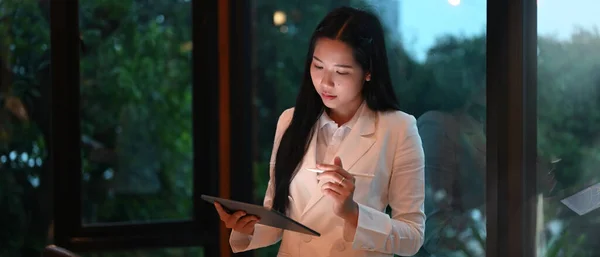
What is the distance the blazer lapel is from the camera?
2.21 meters

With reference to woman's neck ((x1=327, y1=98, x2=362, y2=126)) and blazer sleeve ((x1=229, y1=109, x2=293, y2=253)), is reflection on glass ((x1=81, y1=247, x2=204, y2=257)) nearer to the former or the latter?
blazer sleeve ((x1=229, y1=109, x2=293, y2=253))

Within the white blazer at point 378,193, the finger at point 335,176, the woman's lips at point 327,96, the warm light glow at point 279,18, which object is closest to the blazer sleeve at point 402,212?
the white blazer at point 378,193

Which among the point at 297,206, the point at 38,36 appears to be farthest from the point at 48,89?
the point at 297,206

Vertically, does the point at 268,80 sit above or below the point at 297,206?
above

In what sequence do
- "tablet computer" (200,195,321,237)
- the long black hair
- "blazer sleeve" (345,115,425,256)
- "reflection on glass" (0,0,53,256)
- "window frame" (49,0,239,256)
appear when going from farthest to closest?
"reflection on glass" (0,0,53,256) → "window frame" (49,0,239,256) → the long black hair → "blazer sleeve" (345,115,425,256) → "tablet computer" (200,195,321,237)

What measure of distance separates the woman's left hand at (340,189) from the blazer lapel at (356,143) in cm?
14

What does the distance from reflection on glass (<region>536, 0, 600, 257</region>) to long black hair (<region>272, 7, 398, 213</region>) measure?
458 mm

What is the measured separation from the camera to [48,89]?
3.56 m

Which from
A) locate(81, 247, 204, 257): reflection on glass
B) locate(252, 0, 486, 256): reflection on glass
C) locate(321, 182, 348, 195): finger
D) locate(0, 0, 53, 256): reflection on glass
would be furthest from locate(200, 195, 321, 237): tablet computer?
locate(0, 0, 53, 256): reflection on glass

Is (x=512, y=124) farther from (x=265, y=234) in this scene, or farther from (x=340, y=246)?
(x=265, y=234)

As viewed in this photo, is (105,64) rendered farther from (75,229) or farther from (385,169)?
(385,169)

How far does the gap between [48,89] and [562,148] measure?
7.79 ft

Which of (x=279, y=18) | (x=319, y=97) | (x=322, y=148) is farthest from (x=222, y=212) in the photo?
(x=279, y=18)

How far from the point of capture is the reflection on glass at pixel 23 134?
3570 mm
